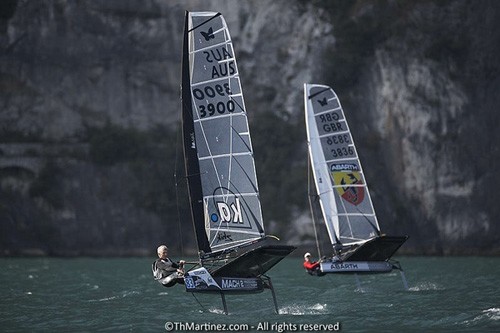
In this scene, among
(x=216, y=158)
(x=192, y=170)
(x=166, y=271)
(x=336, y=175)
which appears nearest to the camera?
(x=166, y=271)

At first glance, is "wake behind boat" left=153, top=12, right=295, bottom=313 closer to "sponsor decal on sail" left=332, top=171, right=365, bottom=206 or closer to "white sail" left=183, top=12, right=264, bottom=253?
"white sail" left=183, top=12, right=264, bottom=253

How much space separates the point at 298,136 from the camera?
5934cm

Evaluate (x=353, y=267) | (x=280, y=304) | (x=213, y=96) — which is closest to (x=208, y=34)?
(x=213, y=96)

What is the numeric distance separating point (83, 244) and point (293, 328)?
39993 mm

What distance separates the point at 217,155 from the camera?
23.4 metres

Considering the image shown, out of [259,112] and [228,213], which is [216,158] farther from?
[259,112]

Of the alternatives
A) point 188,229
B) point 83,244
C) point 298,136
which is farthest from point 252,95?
point 83,244

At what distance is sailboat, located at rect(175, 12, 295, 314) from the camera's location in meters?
23.2

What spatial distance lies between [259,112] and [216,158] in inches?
1477

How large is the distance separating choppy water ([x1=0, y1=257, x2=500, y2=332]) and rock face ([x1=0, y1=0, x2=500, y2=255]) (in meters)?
16.9

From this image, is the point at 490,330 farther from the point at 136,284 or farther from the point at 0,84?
the point at 0,84

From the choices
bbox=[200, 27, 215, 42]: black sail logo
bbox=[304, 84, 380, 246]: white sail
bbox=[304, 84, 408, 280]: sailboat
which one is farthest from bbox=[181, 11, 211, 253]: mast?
bbox=[304, 84, 380, 246]: white sail

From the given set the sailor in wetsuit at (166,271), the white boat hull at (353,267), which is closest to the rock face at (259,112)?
the white boat hull at (353,267)

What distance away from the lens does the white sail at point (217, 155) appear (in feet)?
76.3
